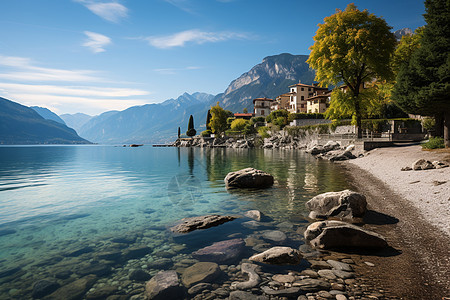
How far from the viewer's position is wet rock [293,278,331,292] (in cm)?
514

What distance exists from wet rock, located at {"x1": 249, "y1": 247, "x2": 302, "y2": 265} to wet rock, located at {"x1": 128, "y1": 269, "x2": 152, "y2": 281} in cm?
284

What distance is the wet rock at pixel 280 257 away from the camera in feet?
20.7

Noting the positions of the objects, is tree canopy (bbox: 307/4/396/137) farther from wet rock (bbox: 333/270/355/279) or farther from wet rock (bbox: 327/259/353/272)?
wet rock (bbox: 333/270/355/279)

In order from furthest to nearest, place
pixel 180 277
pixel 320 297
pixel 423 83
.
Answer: pixel 423 83 < pixel 180 277 < pixel 320 297

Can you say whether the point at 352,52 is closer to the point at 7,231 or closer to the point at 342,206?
the point at 342,206

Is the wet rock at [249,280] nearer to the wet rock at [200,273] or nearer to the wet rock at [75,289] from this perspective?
the wet rock at [200,273]

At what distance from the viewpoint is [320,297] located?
4855mm

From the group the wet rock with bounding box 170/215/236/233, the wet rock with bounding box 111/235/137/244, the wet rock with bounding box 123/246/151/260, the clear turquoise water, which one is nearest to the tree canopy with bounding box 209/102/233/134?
the clear turquoise water

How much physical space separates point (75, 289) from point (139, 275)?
1.42m

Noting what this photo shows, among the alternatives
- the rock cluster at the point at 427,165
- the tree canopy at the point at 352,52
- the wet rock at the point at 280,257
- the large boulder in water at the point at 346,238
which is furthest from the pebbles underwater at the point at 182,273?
the tree canopy at the point at 352,52

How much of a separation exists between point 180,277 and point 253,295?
1904mm

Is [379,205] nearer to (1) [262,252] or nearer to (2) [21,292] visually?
(1) [262,252]

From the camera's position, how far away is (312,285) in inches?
207

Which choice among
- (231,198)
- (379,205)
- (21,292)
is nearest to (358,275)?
(379,205)
